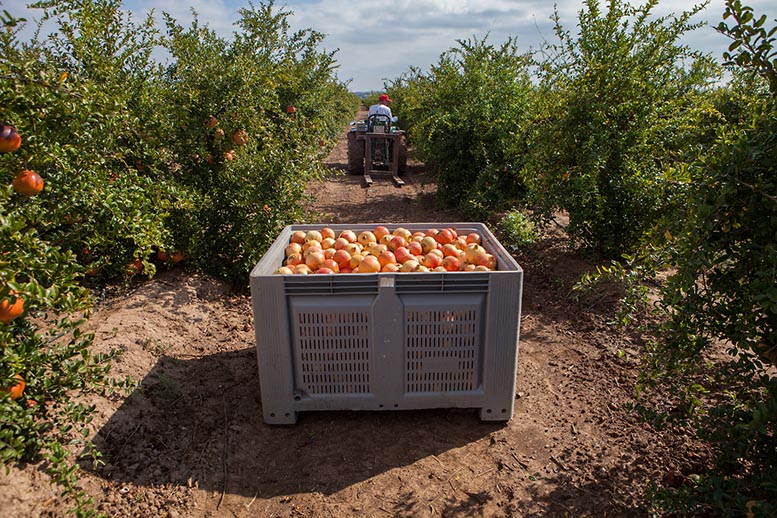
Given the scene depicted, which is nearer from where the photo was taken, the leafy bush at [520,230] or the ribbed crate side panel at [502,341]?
the ribbed crate side panel at [502,341]

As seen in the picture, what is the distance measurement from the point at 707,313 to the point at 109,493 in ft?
9.76

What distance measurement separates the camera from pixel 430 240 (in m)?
3.76

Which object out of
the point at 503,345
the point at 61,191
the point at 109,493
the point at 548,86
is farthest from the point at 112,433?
the point at 548,86

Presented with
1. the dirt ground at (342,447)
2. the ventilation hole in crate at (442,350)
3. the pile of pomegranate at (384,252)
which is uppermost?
the pile of pomegranate at (384,252)

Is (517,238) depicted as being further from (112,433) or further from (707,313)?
(112,433)

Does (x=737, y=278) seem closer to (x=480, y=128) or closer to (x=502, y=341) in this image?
(x=502, y=341)

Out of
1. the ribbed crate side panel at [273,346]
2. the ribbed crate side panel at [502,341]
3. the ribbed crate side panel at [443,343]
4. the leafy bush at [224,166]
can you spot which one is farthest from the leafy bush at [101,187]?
the ribbed crate side panel at [502,341]

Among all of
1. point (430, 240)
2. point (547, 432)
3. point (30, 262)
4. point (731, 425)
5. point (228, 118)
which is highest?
point (228, 118)

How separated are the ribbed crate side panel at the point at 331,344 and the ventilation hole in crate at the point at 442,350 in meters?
0.27

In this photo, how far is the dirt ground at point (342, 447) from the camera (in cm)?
270

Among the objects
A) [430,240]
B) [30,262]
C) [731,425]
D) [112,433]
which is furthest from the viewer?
[430,240]

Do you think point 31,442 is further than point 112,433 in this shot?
No

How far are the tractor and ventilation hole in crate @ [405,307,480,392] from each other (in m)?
9.27

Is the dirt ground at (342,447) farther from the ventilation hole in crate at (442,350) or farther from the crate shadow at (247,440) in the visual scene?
the ventilation hole in crate at (442,350)
